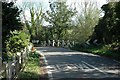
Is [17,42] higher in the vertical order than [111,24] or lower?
lower

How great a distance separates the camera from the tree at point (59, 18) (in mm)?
72062

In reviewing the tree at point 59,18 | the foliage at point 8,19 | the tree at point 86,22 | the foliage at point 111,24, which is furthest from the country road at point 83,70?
the tree at point 59,18

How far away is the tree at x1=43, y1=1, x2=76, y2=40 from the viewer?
72062 millimetres

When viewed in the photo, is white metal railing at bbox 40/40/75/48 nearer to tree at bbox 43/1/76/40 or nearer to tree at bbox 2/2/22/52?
tree at bbox 43/1/76/40

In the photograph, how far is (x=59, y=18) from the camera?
2872 inches

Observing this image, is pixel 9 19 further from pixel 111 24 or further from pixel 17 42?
pixel 111 24

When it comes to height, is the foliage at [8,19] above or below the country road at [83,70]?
above

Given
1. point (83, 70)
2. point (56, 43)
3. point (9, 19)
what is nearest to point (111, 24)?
point (83, 70)

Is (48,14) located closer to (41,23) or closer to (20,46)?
(41,23)

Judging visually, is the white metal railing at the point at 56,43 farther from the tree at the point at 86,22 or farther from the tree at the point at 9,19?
the tree at the point at 9,19

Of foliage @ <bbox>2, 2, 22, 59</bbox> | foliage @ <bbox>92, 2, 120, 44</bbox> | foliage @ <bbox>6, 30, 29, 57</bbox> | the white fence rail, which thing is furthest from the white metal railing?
foliage @ <bbox>2, 2, 22, 59</bbox>

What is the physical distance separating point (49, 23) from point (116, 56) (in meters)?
45.8

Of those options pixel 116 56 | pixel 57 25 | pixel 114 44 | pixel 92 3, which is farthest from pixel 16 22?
pixel 57 25

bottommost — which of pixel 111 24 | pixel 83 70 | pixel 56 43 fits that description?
pixel 56 43
